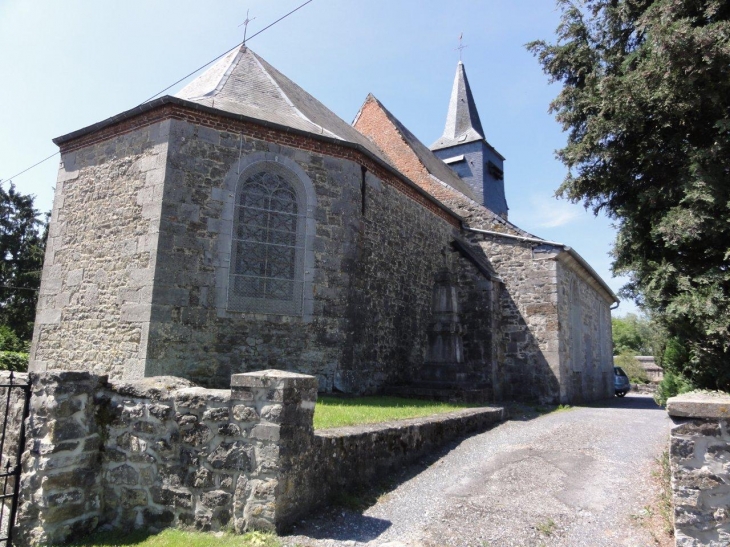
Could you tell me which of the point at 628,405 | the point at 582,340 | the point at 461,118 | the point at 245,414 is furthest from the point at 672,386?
the point at 461,118

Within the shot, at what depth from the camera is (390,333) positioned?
38.3 ft

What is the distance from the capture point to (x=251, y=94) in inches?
447

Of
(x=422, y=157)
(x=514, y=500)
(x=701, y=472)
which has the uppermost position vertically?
(x=422, y=157)

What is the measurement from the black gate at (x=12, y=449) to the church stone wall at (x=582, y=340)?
12307 mm

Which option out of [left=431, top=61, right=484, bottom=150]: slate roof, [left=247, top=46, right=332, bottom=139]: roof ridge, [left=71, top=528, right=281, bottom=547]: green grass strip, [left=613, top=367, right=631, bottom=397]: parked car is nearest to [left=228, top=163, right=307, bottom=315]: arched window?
[left=247, top=46, right=332, bottom=139]: roof ridge

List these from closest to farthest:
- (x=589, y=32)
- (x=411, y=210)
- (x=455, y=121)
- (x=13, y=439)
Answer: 1. (x=13, y=439)
2. (x=589, y=32)
3. (x=411, y=210)
4. (x=455, y=121)

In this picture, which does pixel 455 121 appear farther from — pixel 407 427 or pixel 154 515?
pixel 154 515

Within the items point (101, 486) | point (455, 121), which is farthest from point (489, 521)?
point (455, 121)

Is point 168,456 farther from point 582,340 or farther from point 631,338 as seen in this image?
point 631,338

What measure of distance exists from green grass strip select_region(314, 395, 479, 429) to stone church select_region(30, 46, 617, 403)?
1000 mm

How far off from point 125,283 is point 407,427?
581 cm

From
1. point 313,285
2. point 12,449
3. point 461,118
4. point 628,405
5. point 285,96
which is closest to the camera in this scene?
point 12,449

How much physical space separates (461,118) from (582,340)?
13638mm

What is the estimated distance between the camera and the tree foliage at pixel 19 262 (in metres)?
23.8
